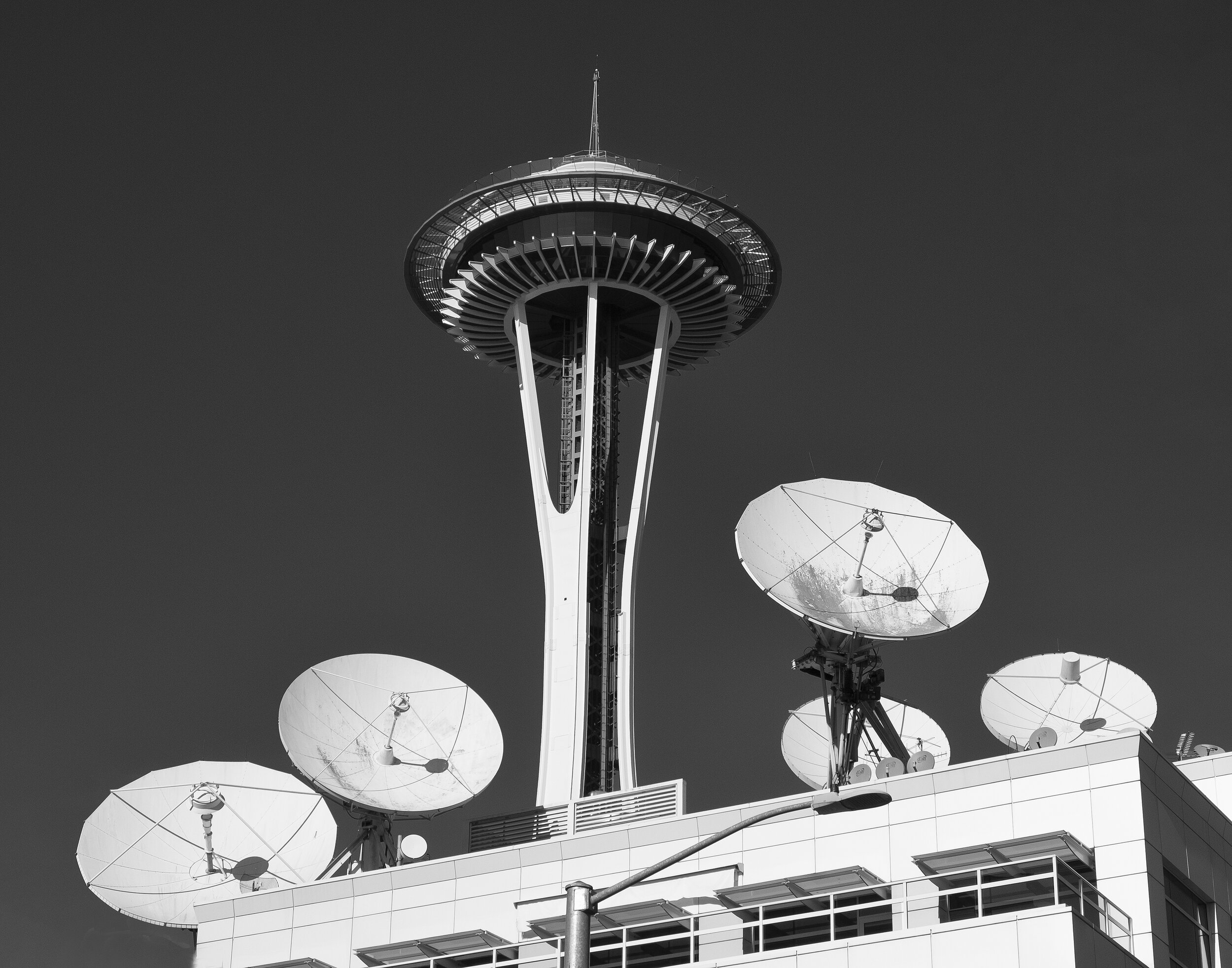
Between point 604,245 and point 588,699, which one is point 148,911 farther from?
point 604,245

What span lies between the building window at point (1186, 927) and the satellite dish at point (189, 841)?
→ 97.7ft

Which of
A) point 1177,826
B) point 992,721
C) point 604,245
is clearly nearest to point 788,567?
point 992,721

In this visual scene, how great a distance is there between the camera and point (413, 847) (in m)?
60.0

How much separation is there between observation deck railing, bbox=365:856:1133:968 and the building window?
5.51ft

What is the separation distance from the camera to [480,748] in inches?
2554

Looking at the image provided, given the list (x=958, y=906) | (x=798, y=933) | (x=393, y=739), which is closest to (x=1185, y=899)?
(x=958, y=906)

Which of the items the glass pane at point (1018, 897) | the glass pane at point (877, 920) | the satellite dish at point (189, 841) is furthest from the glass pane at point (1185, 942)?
the satellite dish at point (189, 841)

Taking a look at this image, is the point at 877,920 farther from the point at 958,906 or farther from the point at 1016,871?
the point at 1016,871

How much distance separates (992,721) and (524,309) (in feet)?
99.6

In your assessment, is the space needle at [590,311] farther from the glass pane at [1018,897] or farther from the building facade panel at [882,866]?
the glass pane at [1018,897]

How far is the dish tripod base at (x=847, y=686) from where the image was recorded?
2630 inches

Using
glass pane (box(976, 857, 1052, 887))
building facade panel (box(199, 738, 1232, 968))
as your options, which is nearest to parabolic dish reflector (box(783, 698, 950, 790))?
building facade panel (box(199, 738, 1232, 968))

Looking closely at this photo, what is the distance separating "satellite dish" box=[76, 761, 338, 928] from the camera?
6372 centimetres

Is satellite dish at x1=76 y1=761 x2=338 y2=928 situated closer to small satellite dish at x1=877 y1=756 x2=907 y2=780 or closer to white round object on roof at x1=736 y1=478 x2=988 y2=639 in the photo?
white round object on roof at x1=736 y1=478 x2=988 y2=639
